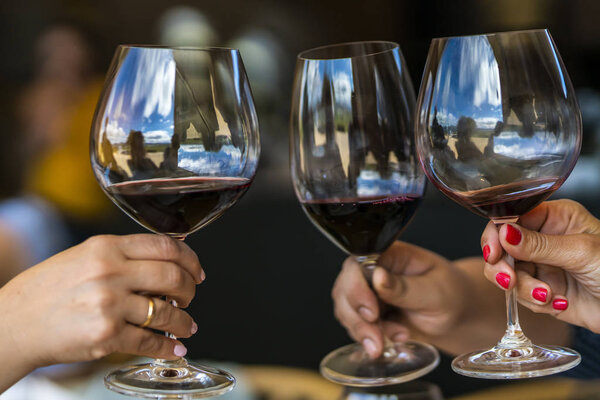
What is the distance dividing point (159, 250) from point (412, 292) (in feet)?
1.37

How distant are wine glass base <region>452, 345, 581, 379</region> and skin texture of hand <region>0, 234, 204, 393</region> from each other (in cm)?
26

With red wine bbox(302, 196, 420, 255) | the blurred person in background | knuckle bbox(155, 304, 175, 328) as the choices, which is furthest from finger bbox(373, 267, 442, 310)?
the blurred person in background

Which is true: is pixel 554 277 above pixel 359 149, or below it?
below

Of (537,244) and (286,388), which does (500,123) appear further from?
(286,388)

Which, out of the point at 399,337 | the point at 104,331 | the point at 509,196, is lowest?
the point at 399,337

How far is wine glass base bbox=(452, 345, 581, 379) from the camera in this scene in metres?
0.62

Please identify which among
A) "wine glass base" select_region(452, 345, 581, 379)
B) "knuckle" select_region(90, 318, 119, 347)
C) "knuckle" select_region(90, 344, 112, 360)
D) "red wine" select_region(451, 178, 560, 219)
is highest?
"red wine" select_region(451, 178, 560, 219)

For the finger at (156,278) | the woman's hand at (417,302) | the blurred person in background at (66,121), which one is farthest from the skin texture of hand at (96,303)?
the blurred person in background at (66,121)

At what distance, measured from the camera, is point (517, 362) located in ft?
2.09

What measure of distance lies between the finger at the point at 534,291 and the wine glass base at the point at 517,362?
7 centimetres

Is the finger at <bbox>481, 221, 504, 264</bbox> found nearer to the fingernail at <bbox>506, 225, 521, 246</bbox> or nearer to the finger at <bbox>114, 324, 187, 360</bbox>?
the fingernail at <bbox>506, 225, 521, 246</bbox>

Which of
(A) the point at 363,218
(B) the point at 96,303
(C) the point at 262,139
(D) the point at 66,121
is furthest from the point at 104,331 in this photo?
(C) the point at 262,139

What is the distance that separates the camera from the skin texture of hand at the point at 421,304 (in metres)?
0.84

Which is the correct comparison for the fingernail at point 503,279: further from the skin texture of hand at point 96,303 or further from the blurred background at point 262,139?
the skin texture of hand at point 96,303
